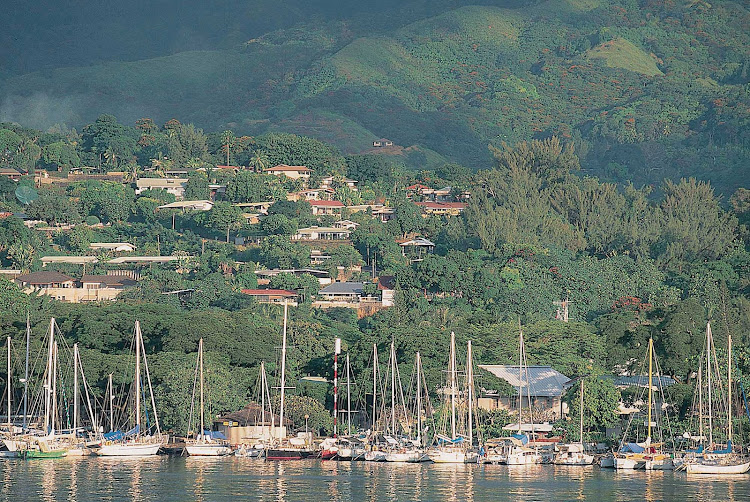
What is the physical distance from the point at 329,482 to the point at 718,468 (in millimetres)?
14794

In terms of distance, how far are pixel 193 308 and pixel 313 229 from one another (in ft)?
66.9

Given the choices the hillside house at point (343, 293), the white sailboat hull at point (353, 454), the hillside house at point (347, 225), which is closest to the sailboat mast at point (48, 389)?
the white sailboat hull at point (353, 454)

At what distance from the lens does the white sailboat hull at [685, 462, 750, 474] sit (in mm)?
61625

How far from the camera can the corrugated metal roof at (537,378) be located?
7481 cm

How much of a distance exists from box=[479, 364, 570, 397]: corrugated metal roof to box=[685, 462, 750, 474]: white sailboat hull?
41.7ft

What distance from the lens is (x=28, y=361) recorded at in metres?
72.6

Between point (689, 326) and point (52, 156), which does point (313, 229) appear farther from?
point (689, 326)

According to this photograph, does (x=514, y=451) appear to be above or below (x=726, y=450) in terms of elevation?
above

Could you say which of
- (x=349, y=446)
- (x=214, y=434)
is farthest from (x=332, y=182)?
(x=349, y=446)

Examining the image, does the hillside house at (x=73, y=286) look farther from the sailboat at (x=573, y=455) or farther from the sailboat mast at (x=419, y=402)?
the sailboat at (x=573, y=455)

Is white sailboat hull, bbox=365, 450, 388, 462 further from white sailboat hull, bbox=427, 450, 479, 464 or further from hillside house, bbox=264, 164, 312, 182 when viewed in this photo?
hillside house, bbox=264, 164, 312, 182

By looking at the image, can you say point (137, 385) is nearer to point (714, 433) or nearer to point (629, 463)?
point (629, 463)

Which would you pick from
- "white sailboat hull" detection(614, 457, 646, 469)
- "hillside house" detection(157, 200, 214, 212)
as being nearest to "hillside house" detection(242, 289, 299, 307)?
"hillside house" detection(157, 200, 214, 212)

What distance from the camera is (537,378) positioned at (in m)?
76.7
